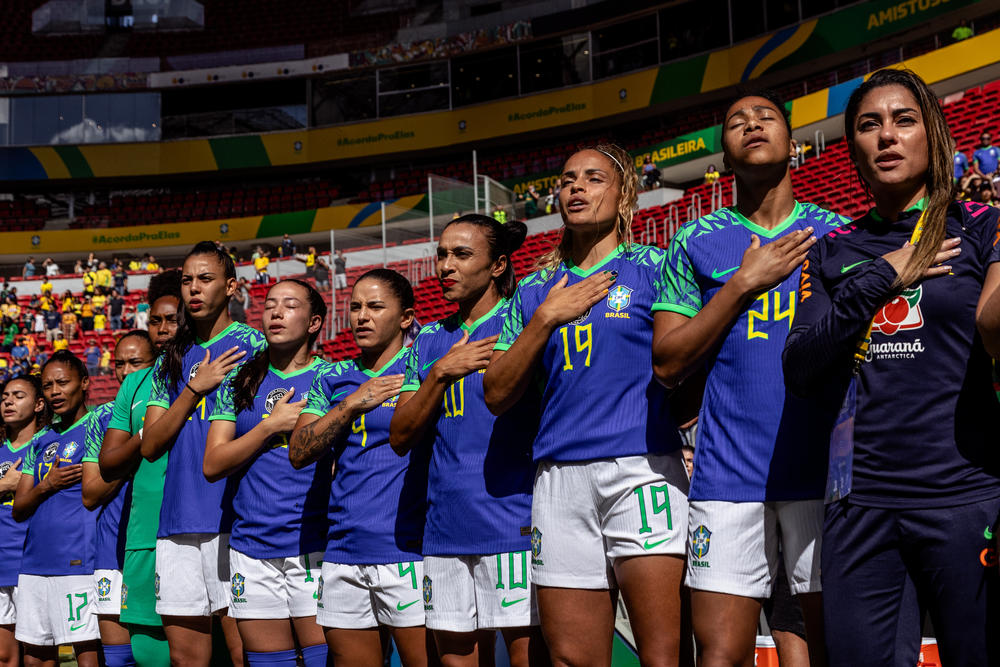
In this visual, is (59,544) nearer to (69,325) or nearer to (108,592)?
(108,592)

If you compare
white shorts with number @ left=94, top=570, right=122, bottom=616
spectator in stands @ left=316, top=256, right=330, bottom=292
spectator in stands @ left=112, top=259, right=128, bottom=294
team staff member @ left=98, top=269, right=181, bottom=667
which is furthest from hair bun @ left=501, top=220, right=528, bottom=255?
spectator in stands @ left=112, top=259, right=128, bottom=294

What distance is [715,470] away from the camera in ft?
8.61

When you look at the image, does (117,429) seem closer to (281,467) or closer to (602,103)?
(281,467)

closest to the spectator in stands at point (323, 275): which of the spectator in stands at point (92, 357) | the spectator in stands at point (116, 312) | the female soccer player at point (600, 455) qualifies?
the spectator in stands at point (92, 357)

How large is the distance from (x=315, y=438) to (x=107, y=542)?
1.93m

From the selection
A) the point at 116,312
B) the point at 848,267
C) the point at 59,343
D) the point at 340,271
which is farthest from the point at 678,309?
the point at 59,343

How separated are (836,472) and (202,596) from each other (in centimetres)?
314

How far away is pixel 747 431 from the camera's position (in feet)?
8.57

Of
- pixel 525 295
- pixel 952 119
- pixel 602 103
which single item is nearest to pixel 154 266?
pixel 602 103

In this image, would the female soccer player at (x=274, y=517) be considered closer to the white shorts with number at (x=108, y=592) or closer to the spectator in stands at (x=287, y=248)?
the white shorts with number at (x=108, y=592)

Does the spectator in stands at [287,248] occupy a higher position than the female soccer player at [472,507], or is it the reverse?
the spectator in stands at [287,248]

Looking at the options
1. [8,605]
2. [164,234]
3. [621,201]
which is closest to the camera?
[621,201]

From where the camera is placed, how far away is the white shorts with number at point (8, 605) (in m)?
6.23

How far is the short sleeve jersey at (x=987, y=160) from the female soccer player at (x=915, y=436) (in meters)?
10.1
